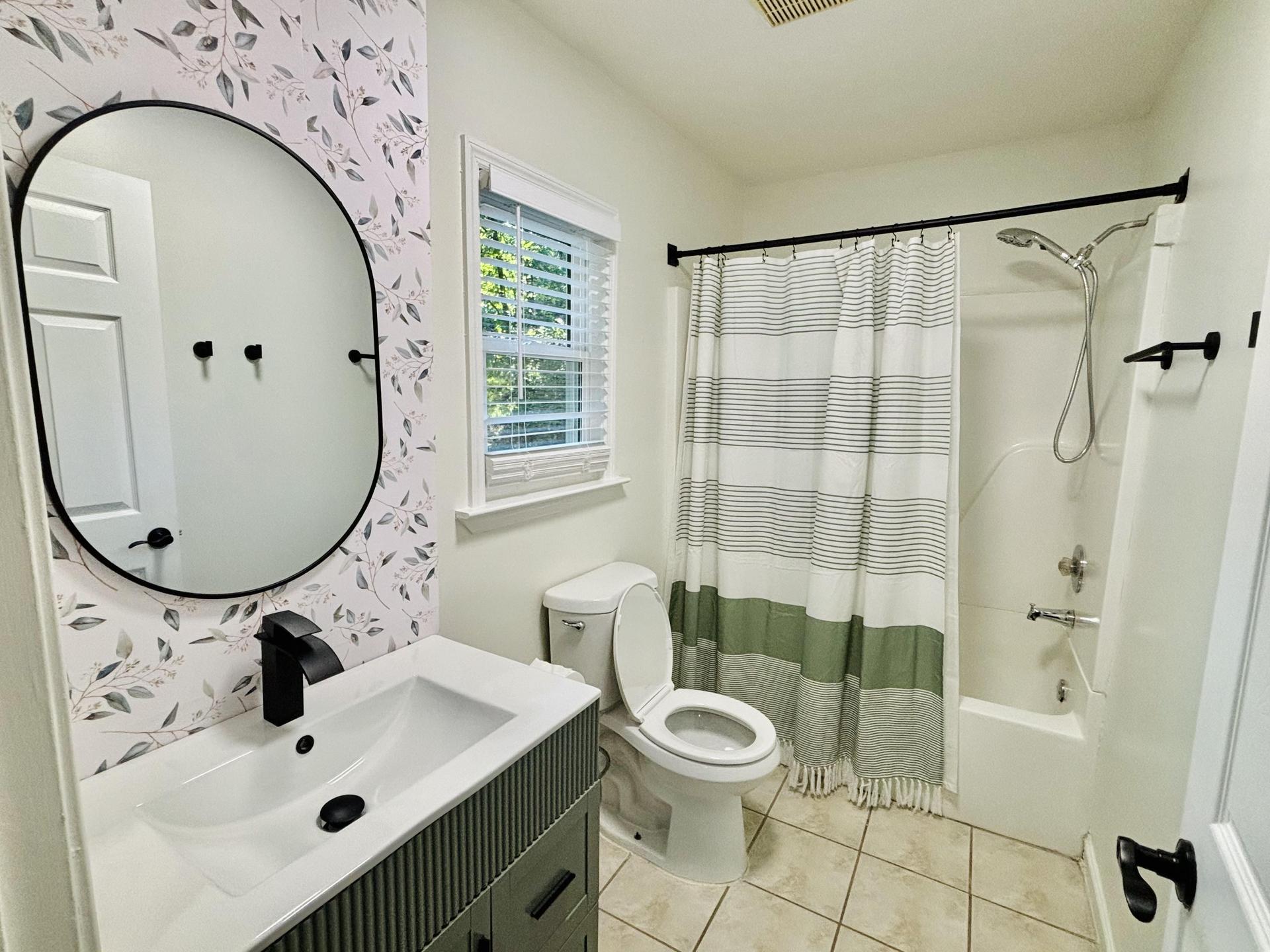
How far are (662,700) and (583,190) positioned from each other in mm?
1647

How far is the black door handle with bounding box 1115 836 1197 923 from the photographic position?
662 millimetres

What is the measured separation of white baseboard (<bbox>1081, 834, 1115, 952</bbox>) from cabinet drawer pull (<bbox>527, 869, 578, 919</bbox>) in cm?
139

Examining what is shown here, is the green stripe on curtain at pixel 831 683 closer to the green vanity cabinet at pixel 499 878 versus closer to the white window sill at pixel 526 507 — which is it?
the white window sill at pixel 526 507

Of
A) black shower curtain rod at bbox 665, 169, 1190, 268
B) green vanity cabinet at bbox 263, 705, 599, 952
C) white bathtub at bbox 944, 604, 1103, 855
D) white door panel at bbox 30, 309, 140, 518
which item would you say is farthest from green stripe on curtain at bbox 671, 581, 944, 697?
white door panel at bbox 30, 309, 140, 518

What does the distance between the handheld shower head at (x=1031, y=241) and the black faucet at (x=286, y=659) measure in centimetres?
234

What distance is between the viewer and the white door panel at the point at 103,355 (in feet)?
2.78

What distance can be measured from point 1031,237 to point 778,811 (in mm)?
2172

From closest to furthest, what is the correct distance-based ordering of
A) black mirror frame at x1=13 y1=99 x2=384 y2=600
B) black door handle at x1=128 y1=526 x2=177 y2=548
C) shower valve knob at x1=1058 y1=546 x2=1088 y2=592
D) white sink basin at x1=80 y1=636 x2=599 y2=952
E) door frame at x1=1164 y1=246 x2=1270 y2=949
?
door frame at x1=1164 y1=246 x2=1270 y2=949
white sink basin at x1=80 y1=636 x2=599 y2=952
black mirror frame at x1=13 y1=99 x2=384 y2=600
black door handle at x1=128 y1=526 x2=177 y2=548
shower valve knob at x1=1058 y1=546 x2=1088 y2=592

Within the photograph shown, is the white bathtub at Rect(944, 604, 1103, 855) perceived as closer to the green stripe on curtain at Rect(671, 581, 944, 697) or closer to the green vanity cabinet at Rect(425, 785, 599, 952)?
the green stripe on curtain at Rect(671, 581, 944, 697)

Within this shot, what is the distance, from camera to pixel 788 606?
2.32 m

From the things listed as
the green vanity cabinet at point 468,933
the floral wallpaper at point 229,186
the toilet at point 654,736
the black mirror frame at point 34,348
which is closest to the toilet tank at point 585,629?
the toilet at point 654,736

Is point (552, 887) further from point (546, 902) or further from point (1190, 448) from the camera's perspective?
point (1190, 448)

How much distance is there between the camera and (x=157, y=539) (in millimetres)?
982

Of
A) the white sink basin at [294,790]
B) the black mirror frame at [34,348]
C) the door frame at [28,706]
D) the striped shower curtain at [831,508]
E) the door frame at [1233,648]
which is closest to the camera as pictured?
the door frame at [28,706]
